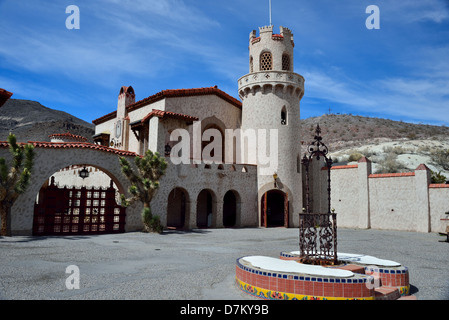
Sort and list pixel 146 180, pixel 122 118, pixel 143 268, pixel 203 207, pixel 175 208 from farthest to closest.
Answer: pixel 122 118, pixel 203 207, pixel 175 208, pixel 146 180, pixel 143 268

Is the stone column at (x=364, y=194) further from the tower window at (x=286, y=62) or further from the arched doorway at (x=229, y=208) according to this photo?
the arched doorway at (x=229, y=208)

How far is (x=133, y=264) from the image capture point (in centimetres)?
902

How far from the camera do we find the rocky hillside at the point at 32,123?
4891 centimetres

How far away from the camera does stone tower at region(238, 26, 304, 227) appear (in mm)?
23844

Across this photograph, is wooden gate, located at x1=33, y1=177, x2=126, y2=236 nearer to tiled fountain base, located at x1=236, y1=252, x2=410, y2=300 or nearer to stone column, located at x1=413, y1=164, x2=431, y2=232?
tiled fountain base, located at x1=236, y1=252, x2=410, y2=300

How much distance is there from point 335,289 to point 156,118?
52.7ft

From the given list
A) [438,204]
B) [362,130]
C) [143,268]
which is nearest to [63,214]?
[143,268]

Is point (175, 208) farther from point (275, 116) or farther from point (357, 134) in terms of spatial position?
point (357, 134)

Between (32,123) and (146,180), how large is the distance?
165ft

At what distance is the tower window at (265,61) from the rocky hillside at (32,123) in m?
35.9

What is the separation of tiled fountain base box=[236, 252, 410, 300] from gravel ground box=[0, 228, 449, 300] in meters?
0.38

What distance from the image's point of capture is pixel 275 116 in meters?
24.0

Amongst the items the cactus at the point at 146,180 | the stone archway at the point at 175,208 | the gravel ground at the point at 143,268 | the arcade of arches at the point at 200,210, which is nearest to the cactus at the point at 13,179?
the gravel ground at the point at 143,268

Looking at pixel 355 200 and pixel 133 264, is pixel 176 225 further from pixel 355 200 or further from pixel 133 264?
pixel 133 264
